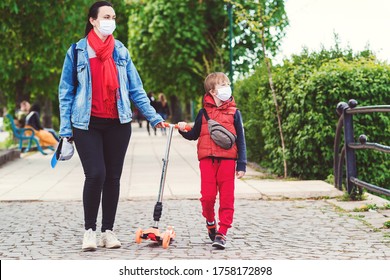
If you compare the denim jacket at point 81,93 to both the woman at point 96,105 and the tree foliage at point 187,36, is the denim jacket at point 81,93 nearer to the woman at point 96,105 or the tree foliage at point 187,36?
the woman at point 96,105

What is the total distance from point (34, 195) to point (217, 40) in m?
22.8

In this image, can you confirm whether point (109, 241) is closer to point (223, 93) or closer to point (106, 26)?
point (223, 93)

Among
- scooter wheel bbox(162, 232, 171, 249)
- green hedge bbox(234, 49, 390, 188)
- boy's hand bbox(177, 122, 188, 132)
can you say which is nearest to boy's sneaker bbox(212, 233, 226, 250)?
scooter wheel bbox(162, 232, 171, 249)

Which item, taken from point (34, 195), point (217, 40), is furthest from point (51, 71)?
point (34, 195)

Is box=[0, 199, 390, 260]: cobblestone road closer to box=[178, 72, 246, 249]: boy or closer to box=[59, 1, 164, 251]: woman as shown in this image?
box=[178, 72, 246, 249]: boy

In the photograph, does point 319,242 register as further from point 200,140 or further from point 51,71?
point 51,71

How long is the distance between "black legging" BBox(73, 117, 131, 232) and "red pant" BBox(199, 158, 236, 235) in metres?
0.71

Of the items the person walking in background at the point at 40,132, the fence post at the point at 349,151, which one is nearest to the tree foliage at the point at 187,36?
the person walking in background at the point at 40,132

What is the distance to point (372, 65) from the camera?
1226cm

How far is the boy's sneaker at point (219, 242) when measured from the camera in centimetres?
670

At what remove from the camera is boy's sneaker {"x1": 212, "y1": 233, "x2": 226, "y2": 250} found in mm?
6703

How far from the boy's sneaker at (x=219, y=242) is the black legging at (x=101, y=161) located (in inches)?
35.6

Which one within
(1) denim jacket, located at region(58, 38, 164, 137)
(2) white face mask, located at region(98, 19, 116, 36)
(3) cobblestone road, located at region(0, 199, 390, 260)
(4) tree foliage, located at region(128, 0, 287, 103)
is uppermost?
(4) tree foliage, located at region(128, 0, 287, 103)

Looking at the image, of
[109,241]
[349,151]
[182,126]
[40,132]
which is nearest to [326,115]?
[349,151]
